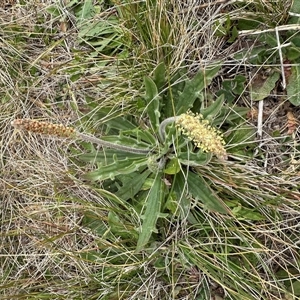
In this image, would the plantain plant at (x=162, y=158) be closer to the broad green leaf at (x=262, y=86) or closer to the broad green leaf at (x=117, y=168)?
the broad green leaf at (x=117, y=168)

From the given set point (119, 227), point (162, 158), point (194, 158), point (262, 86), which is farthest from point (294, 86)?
point (119, 227)

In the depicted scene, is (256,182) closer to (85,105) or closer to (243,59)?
(243,59)

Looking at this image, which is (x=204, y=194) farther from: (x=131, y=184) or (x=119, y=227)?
(x=119, y=227)

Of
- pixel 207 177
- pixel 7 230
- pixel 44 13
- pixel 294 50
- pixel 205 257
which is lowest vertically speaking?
pixel 7 230

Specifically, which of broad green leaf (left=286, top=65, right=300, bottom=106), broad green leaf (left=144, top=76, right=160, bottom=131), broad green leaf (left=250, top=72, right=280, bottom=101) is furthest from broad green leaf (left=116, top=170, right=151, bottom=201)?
broad green leaf (left=286, top=65, right=300, bottom=106)

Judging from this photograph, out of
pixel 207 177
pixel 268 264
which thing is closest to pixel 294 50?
pixel 207 177

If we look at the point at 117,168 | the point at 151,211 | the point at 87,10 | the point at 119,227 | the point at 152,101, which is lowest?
the point at 119,227

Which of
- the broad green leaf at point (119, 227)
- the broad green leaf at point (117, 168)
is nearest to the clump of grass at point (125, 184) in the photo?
the broad green leaf at point (119, 227)
